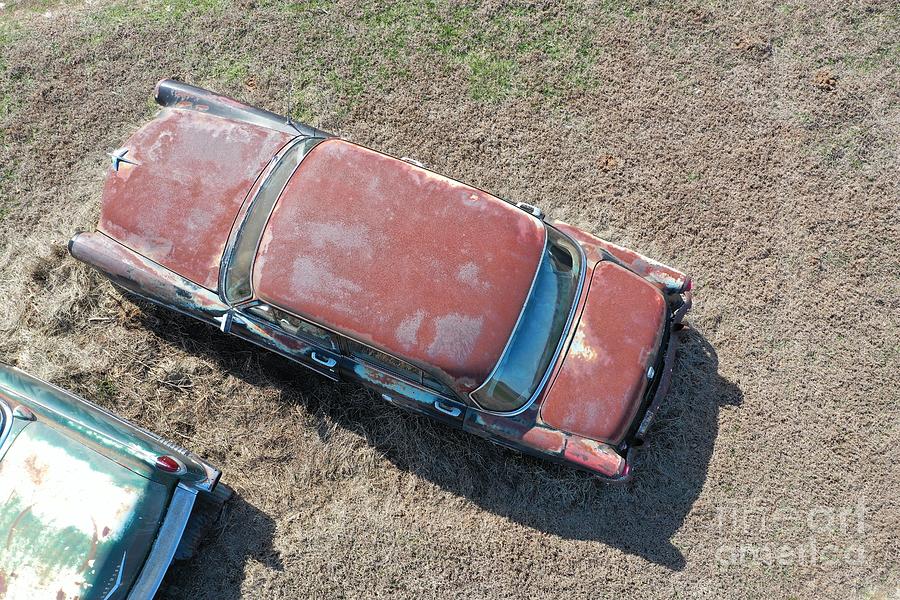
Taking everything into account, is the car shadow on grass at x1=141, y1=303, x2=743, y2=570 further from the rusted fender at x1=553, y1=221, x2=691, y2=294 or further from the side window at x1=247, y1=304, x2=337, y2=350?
the side window at x1=247, y1=304, x2=337, y2=350

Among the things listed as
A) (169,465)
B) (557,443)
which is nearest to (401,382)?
(557,443)

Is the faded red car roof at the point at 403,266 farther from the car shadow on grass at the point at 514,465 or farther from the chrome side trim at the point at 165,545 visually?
the chrome side trim at the point at 165,545

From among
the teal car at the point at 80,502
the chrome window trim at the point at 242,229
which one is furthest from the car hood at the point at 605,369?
the teal car at the point at 80,502

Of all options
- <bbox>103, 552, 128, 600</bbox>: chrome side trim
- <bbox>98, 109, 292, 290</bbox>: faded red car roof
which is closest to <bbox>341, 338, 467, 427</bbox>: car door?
<bbox>98, 109, 292, 290</bbox>: faded red car roof

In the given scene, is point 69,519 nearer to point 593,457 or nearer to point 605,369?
point 593,457

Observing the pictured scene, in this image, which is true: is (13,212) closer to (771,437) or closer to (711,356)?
(711,356)

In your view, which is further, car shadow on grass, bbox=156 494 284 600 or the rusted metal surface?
car shadow on grass, bbox=156 494 284 600
